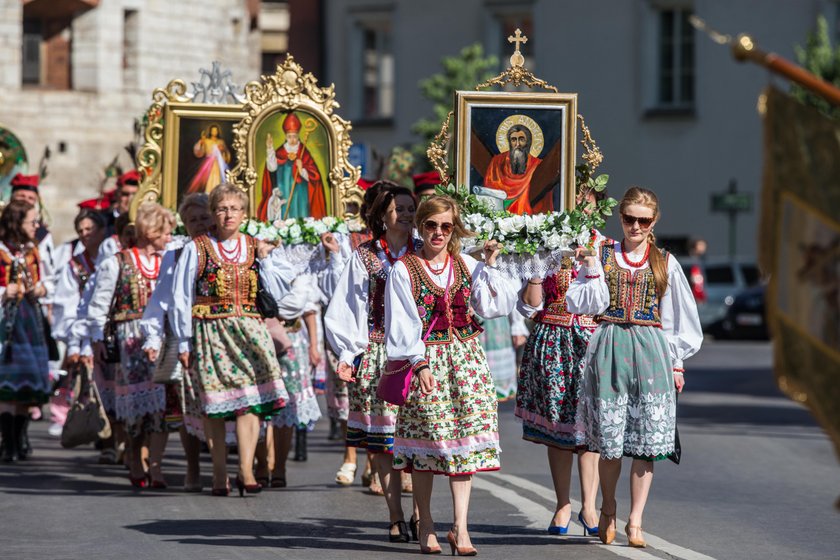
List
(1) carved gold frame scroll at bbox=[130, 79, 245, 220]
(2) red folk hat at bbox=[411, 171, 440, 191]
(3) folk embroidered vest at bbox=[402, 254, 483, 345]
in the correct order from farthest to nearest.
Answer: (1) carved gold frame scroll at bbox=[130, 79, 245, 220] → (2) red folk hat at bbox=[411, 171, 440, 191] → (3) folk embroidered vest at bbox=[402, 254, 483, 345]

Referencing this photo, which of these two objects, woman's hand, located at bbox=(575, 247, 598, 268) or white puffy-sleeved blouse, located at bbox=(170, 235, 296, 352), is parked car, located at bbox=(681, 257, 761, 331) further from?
woman's hand, located at bbox=(575, 247, 598, 268)

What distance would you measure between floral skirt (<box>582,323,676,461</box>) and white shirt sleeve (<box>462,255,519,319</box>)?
56 centimetres

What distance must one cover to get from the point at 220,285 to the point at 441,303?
2490 millimetres

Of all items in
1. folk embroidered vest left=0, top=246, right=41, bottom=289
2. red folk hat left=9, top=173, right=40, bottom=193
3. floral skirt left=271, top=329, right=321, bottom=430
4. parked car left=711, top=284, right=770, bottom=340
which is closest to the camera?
floral skirt left=271, top=329, right=321, bottom=430

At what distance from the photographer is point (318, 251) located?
40.6 feet

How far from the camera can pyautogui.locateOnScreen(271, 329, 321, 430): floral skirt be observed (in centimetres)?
1251

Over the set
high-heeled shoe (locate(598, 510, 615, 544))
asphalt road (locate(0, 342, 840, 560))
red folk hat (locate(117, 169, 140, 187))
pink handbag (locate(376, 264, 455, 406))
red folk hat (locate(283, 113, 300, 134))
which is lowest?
asphalt road (locate(0, 342, 840, 560))

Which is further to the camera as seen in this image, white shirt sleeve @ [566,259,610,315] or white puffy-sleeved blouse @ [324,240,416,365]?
white puffy-sleeved blouse @ [324,240,416,365]

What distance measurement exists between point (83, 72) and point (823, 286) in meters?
32.7

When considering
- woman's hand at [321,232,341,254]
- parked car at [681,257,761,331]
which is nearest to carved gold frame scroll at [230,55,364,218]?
woman's hand at [321,232,341,254]

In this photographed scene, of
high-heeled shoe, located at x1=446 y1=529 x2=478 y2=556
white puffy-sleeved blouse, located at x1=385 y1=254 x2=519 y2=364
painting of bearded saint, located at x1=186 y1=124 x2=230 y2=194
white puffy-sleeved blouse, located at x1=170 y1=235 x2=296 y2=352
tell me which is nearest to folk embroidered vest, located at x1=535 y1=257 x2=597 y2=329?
white puffy-sleeved blouse, located at x1=385 y1=254 x2=519 y2=364

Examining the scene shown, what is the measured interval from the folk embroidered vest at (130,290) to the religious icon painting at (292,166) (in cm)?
96

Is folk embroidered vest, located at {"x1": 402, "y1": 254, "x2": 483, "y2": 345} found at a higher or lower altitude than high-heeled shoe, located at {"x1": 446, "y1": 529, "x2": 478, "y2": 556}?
higher

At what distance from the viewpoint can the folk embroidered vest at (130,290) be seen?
41.8ft
